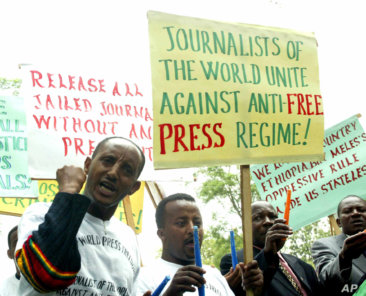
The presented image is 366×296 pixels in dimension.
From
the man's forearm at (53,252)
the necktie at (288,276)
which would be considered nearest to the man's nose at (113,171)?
the man's forearm at (53,252)

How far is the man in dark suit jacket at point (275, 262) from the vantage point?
2.94 metres

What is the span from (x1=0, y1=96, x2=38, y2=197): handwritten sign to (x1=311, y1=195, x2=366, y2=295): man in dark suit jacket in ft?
10.4

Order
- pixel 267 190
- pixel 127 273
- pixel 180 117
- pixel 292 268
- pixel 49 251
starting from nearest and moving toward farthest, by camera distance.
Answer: pixel 49 251, pixel 127 273, pixel 180 117, pixel 292 268, pixel 267 190

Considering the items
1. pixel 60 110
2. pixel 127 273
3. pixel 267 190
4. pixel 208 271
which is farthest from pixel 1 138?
pixel 127 273

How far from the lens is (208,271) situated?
305 cm

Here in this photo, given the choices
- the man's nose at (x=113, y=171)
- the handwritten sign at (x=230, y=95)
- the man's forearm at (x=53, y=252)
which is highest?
the handwritten sign at (x=230, y=95)

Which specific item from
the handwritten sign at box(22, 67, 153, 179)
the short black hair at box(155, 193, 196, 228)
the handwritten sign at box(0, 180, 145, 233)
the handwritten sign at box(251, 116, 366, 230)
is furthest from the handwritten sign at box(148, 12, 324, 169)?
the handwritten sign at box(0, 180, 145, 233)

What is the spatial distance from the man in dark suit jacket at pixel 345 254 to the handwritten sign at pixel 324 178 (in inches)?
53.0

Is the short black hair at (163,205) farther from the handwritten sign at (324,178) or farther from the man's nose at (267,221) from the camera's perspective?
the handwritten sign at (324,178)

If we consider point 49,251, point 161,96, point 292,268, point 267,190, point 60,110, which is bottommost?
point 292,268

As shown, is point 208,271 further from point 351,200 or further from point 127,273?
point 351,200

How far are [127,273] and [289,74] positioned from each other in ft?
6.11

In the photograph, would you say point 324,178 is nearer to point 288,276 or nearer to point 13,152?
point 288,276

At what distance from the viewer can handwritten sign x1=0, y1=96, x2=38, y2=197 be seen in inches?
215
